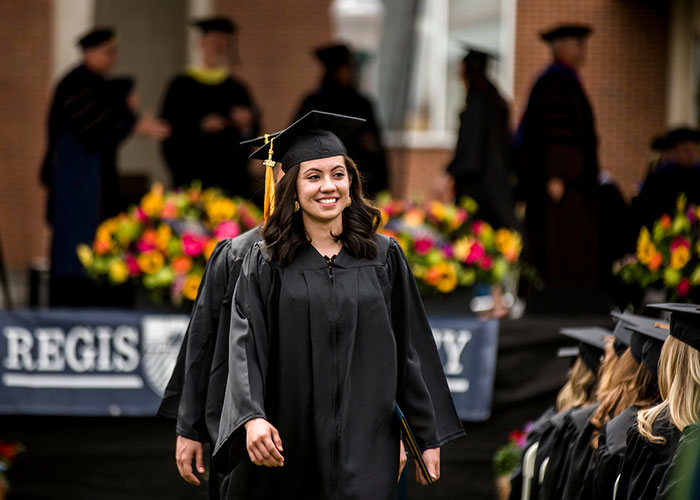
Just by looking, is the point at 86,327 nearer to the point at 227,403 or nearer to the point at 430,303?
the point at 430,303

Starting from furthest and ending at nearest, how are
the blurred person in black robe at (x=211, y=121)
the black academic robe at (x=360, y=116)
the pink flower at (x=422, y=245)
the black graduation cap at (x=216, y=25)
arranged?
the black academic robe at (x=360, y=116) < the blurred person in black robe at (x=211, y=121) < the black graduation cap at (x=216, y=25) < the pink flower at (x=422, y=245)

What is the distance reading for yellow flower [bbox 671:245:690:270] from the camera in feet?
23.6

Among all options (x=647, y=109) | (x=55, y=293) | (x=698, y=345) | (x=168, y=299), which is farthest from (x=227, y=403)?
(x=647, y=109)

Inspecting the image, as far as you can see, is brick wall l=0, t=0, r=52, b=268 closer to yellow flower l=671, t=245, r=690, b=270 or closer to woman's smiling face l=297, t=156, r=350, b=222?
yellow flower l=671, t=245, r=690, b=270

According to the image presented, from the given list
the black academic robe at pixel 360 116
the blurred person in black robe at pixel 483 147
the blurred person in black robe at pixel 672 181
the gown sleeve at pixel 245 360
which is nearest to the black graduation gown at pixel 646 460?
the gown sleeve at pixel 245 360

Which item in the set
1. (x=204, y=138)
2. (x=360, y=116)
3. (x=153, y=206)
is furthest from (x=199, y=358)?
(x=360, y=116)

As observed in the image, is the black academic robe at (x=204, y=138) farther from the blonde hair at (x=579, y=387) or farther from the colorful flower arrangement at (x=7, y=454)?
the blonde hair at (x=579, y=387)

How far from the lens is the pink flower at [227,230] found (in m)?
7.34

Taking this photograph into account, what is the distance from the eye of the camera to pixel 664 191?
28.2 ft

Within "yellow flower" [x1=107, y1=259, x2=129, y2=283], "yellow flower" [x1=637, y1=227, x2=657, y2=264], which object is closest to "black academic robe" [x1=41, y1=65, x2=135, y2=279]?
"yellow flower" [x1=107, y1=259, x2=129, y2=283]

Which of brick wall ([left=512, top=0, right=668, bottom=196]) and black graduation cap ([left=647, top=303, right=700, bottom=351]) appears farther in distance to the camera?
brick wall ([left=512, top=0, right=668, bottom=196])

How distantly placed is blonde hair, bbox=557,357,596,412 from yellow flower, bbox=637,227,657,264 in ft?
7.29

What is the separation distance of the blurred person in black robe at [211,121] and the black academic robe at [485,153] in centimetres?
174

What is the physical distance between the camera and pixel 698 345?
385 centimetres
